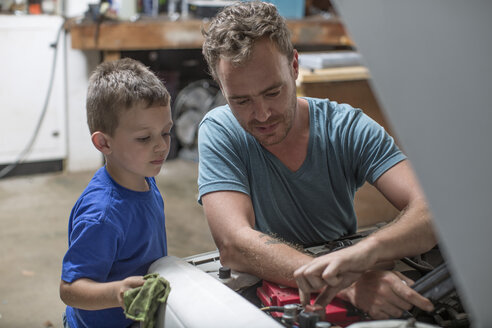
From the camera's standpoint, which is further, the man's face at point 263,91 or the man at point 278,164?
the man's face at point 263,91

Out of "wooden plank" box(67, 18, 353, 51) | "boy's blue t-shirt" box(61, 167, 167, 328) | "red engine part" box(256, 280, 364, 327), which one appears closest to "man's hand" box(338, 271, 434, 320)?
"red engine part" box(256, 280, 364, 327)

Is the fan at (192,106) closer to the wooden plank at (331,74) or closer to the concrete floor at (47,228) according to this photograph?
the concrete floor at (47,228)

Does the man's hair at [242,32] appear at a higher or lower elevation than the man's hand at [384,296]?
higher

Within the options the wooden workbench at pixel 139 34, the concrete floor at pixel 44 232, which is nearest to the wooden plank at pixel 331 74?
the concrete floor at pixel 44 232

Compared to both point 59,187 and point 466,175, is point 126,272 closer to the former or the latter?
point 466,175

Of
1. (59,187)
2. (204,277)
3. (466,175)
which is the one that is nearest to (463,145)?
(466,175)

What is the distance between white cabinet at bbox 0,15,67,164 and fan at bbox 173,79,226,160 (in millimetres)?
987

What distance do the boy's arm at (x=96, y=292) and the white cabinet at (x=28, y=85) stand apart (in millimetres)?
3469

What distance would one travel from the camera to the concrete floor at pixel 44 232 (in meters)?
2.74

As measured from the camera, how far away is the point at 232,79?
1.46 m

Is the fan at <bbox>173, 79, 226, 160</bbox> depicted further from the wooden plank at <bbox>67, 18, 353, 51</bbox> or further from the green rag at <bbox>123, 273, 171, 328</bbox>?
the green rag at <bbox>123, 273, 171, 328</bbox>

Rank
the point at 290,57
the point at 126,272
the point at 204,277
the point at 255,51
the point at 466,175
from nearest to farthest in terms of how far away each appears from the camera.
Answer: the point at 466,175 < the point at 204,277 < the point at 126,272 < the point at 255,51 < the point at 290,57

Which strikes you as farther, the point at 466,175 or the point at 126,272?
the point at 126,272

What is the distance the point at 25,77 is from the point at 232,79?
3349mm
